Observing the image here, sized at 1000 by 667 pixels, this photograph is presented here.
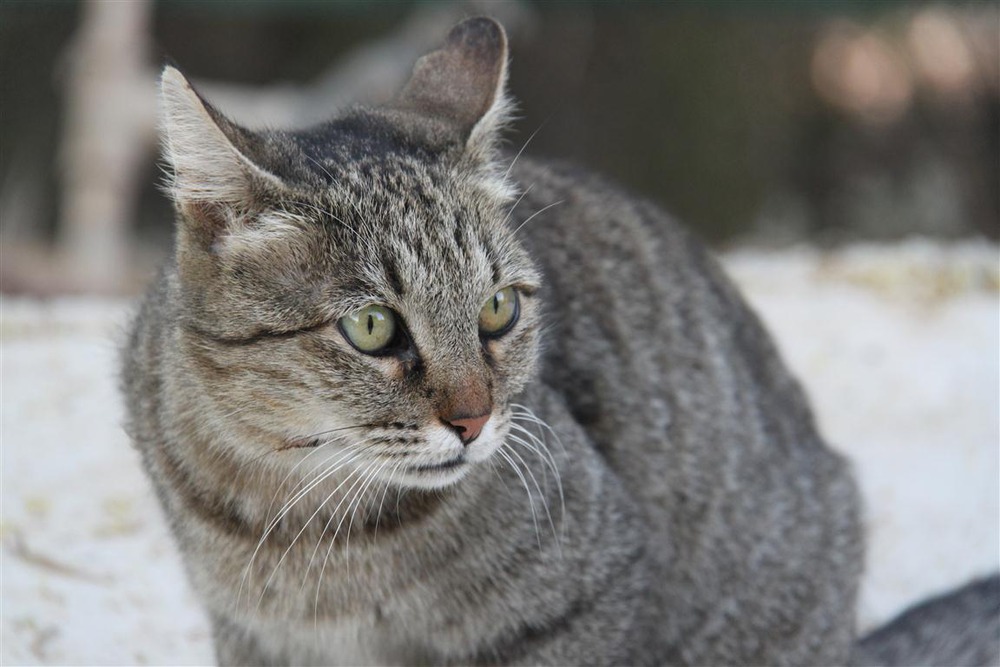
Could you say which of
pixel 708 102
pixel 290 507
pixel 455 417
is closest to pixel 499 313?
pixel 455 417

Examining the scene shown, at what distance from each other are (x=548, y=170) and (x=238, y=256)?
1.18m

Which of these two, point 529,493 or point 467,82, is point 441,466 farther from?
point 467,82

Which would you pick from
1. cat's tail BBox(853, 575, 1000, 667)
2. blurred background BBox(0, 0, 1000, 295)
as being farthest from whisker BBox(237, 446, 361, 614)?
blurred background BBox(0, 0, 1000, 295)

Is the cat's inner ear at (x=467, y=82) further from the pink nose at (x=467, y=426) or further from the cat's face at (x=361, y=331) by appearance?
the pink nose at (x=467, y=426)

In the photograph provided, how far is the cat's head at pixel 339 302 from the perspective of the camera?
2174 mm

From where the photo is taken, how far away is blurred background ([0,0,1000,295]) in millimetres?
9070

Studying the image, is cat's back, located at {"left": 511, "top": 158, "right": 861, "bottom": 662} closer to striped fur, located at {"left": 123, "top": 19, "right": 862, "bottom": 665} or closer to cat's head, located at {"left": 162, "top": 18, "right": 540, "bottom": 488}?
striped fur, located at {"left": 123, "top": 19, "right": 862, "bottom": 665}

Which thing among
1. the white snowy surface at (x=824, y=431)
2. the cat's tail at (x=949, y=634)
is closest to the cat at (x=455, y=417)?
the cat's tail at (x=949, y=634)

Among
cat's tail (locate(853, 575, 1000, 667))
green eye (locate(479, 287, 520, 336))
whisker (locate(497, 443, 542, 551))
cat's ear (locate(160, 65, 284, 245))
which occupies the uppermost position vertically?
cat's ear (locate(160, 65, 284, 245))

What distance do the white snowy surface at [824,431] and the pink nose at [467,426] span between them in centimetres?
111

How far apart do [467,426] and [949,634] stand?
172cm

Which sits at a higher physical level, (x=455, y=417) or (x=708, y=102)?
(x=708, y=102)

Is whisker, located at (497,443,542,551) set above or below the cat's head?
below

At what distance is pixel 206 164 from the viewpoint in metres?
2.14
